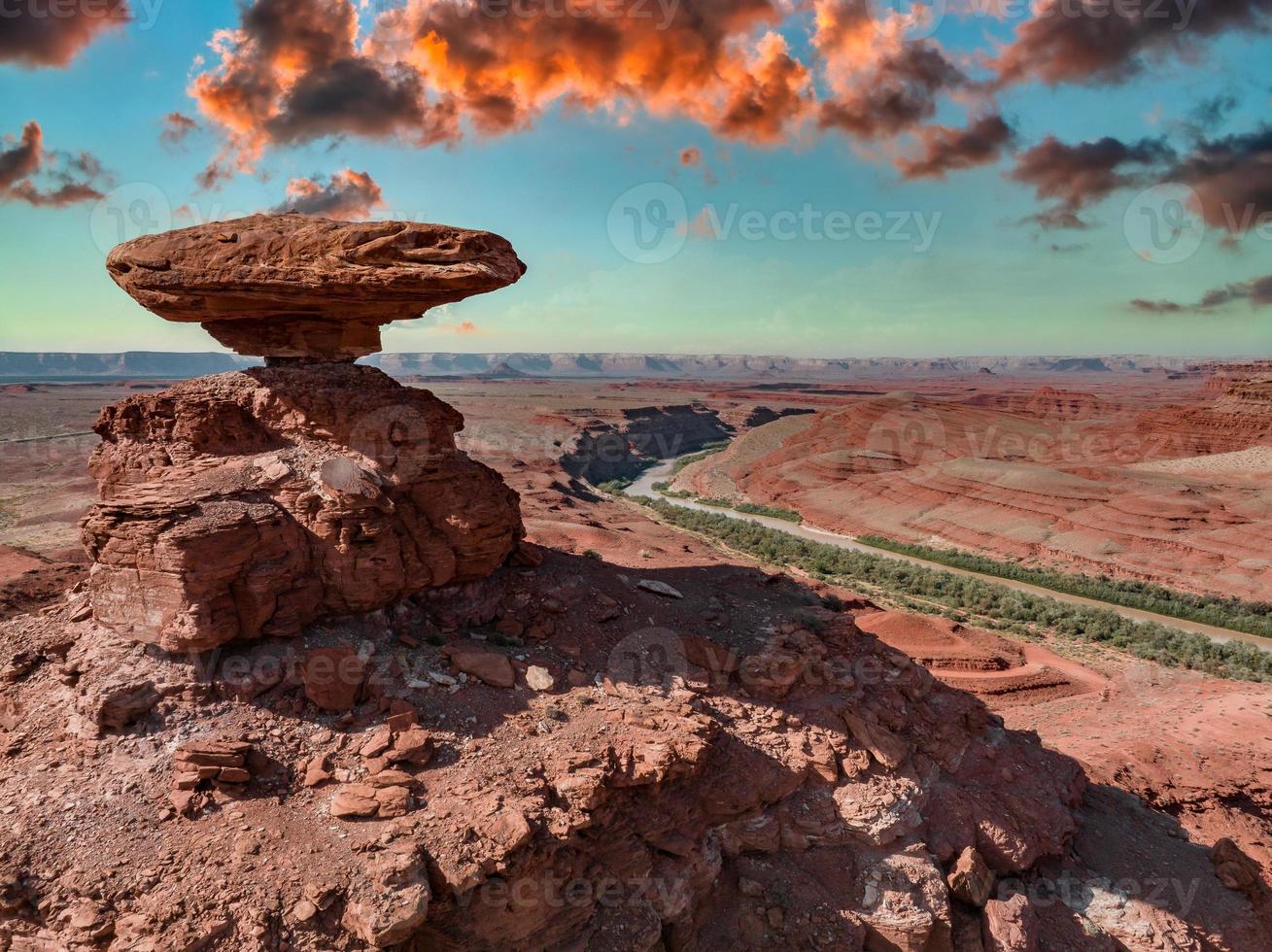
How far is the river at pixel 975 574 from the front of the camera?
110 ft

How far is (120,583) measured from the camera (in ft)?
37.6

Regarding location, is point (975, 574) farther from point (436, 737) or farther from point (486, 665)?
point (436, 737)

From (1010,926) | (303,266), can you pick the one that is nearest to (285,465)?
(303,266)

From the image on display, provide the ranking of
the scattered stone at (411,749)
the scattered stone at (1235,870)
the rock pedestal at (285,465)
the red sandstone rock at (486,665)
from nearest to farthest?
the scattered stone at (411,749) → the rock pedestal at (285,465) → the red sandstone rock at (486,665) → the scattered stone at (1235,870)

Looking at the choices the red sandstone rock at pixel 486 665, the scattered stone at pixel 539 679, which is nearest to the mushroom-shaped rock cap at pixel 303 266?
the red sandstone rock at pixel 486 665

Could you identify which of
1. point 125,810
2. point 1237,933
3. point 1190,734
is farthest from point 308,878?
point 1190,734

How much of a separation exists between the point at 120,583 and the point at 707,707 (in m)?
10.9

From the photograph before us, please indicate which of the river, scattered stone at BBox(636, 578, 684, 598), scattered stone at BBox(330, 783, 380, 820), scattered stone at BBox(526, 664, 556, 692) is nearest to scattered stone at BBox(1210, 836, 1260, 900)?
scattered stone at BBox(636, 578, 684, 598)

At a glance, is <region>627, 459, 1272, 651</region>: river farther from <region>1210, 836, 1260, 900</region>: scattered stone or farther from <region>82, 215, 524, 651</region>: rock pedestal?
<region>82, 215, 524, 651</region>: rock pedestal

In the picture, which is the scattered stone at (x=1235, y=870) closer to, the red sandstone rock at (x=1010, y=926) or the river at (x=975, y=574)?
the red sandstone rock at (x=1010, y=926)

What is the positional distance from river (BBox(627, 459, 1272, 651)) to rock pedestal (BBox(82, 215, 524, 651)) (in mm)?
37568

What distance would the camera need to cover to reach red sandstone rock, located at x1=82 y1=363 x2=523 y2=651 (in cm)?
1118

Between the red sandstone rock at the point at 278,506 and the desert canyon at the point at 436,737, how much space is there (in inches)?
2.4

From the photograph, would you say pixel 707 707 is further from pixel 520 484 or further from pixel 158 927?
pixel 520 484
